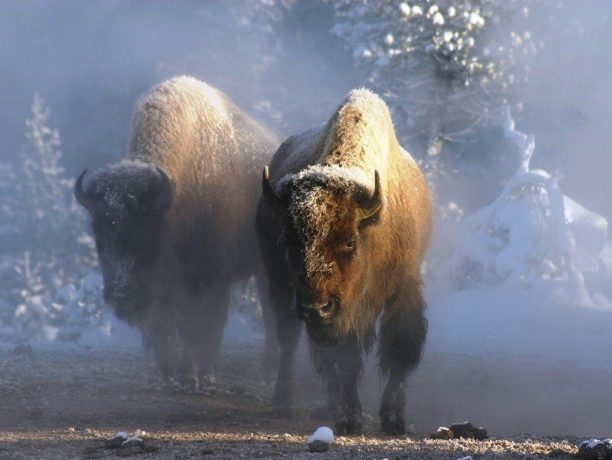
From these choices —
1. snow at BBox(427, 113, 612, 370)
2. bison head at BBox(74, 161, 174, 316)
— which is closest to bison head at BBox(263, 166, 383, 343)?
bison head at BBox(74, 161, 174, 316)

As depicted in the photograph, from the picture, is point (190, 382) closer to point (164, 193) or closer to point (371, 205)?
point (164, 193)

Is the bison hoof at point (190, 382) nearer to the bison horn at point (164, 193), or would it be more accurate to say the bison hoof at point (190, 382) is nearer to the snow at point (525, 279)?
the bison horn at point (164, 193)

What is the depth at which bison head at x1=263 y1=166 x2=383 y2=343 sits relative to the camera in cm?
486

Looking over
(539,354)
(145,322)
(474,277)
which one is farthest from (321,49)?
(145,322)

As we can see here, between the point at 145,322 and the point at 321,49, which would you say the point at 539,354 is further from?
the point at 321,49

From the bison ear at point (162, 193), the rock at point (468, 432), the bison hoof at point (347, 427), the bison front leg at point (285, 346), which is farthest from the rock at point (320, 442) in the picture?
the bison ear at point (162, 193)

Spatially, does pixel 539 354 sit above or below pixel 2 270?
below

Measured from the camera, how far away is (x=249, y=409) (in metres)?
7.10

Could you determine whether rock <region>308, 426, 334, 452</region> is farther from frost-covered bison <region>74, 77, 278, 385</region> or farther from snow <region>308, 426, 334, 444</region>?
frost-covered bison <region>74, 77, 278, 385</region>

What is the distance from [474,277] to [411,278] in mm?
9860

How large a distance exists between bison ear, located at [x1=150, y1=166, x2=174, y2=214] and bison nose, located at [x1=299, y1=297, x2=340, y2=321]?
116 inches

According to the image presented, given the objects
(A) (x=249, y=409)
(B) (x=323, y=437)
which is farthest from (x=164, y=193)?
(B) (x=323, y=437)

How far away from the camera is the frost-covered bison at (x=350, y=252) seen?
16.1 feet

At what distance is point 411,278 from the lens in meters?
5.97
